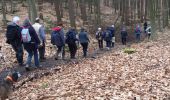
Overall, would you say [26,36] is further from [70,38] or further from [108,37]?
[108,37]

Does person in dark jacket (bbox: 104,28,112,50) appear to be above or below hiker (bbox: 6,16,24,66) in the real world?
below

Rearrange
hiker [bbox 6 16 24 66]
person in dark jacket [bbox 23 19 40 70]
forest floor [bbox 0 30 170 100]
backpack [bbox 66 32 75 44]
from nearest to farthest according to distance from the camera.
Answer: forest floor [bbox 0 30 170 100] < person in dark jacket [bbox 23 19 40 70] < hiker [bbox 6 16 24 66] < backpack [bbox 66 32 75 44]

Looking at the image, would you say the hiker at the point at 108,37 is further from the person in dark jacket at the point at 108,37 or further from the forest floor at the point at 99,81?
the forest floor at the point at 99,81

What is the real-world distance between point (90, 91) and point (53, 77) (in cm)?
310

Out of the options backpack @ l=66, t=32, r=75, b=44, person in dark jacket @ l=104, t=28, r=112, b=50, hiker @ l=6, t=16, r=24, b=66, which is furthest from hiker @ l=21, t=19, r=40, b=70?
person in dark jacket @ l=104, t=28, r=112, b=50

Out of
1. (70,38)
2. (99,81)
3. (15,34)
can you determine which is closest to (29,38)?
(15,34)

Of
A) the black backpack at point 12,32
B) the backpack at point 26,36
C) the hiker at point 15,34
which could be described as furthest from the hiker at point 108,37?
the backpack at point 26,36

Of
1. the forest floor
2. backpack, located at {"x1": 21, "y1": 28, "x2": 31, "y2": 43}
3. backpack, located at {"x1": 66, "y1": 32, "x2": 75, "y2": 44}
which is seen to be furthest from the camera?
backpack, located at {"x1": 66, "y1": 32, "x2": 75, "y2": 44}

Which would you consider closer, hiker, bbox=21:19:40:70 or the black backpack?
hiker, bbox=21:19:40:70

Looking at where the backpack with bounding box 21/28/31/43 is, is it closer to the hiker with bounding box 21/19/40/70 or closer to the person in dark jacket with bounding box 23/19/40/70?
the hiker with bounding box 21/19/40/70

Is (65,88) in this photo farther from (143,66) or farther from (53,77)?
(143,66)

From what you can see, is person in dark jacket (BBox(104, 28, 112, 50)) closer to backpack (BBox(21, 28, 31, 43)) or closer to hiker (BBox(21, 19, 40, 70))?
hiker (BBox(21, 19, 40, 70))

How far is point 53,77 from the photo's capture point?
12.4 m

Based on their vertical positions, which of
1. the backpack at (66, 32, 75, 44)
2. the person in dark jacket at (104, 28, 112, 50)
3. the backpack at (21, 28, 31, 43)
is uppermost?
the backpack at (21, 28, 31, 43)
